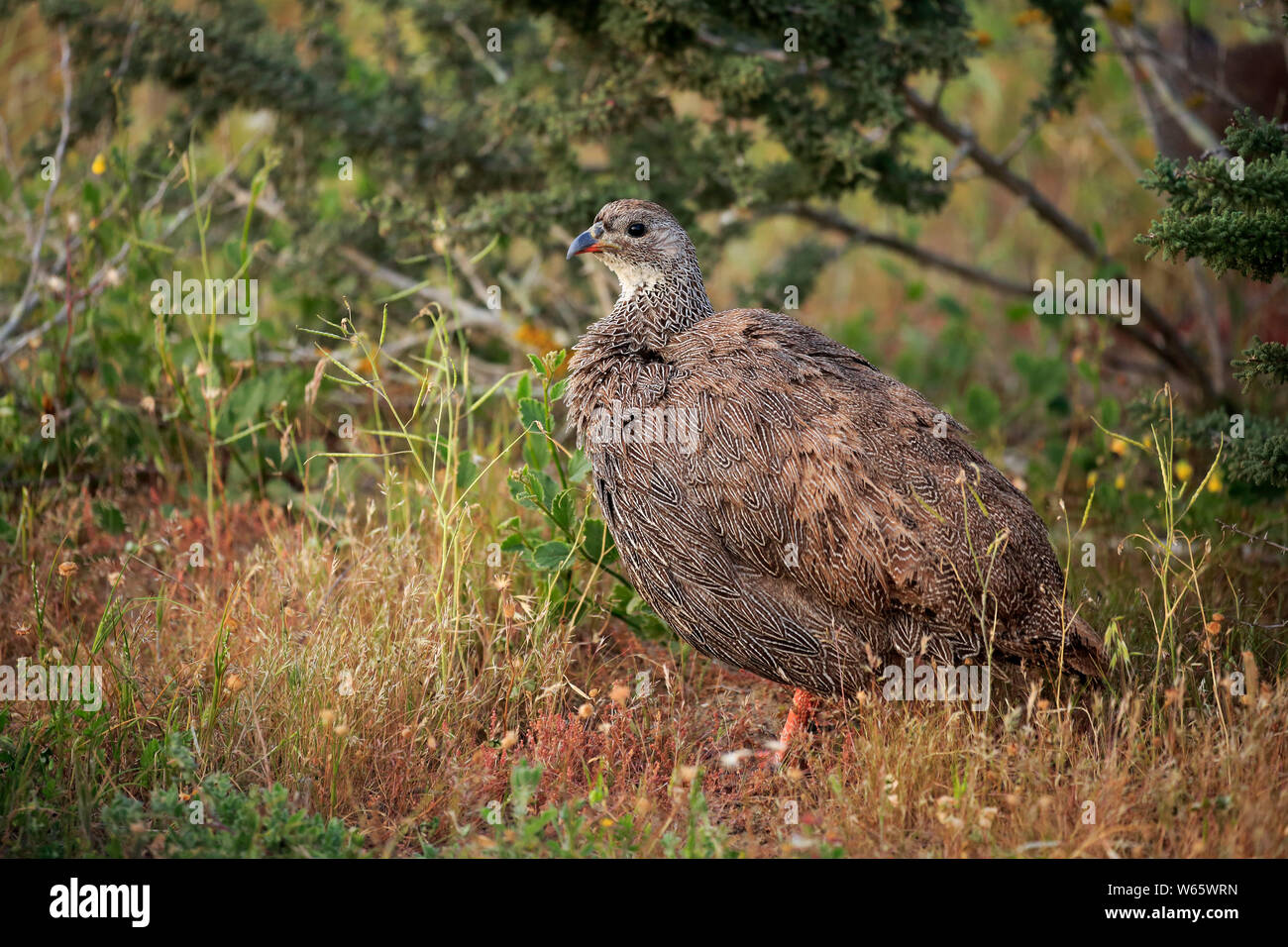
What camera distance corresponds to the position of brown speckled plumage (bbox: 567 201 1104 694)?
360cm

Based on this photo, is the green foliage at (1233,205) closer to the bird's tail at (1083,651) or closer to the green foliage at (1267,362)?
the green foliage at (1267,362)

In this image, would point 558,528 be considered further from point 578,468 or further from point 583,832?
point 583,832

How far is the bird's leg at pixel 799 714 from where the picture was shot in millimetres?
4039

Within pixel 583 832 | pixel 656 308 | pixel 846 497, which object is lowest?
pixel 583 832

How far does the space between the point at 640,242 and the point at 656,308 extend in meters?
0.29

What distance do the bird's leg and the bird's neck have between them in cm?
140

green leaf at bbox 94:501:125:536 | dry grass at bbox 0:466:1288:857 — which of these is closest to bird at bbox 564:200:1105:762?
dry grass at bbox 0:466:1288:857

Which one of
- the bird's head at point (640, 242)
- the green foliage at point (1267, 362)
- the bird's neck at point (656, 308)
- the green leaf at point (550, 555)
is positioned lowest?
the green leaf at point (550, 555)

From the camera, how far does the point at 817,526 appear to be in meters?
3.62

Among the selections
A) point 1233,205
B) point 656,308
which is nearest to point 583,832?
point 656,308

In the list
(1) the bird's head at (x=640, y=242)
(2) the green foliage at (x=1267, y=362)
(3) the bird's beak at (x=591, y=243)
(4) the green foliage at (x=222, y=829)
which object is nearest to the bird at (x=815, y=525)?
(1) the bird's head at (x=640, y=242)

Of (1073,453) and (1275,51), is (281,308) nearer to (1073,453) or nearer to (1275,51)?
(1073,453)

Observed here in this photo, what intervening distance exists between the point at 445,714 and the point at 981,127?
26.8 feet

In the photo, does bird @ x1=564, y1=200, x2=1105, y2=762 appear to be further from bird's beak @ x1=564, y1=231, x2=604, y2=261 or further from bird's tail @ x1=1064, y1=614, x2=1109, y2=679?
bird's beak @ x1=564, y1=231, x2=604, y2=261
